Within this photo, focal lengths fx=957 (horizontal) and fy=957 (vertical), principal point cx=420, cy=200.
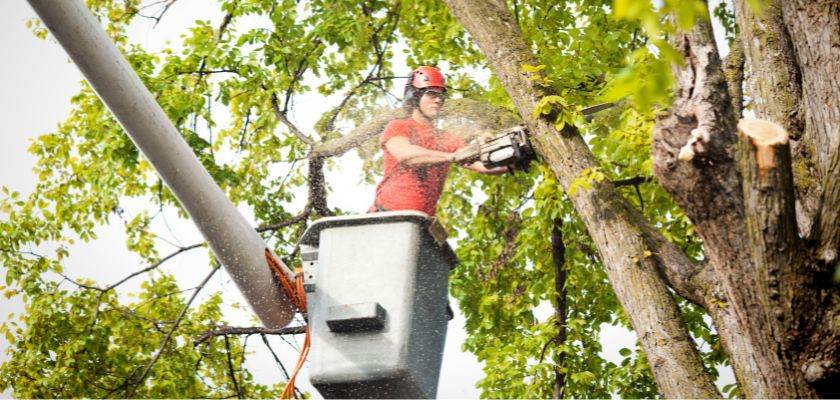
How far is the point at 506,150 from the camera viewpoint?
4.63m

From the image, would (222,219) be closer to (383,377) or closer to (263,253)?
(263,253)

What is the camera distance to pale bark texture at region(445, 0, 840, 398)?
10.3 feet

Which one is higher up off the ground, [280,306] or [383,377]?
[280,306]

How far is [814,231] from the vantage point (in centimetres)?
325

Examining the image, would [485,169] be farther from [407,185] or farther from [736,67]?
[736,67]

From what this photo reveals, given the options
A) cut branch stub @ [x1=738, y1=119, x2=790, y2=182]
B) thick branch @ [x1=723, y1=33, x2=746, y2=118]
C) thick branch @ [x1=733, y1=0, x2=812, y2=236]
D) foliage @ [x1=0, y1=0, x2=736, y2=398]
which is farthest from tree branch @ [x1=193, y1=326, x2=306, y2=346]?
cut branch stub @ [x1=738, y1=119, x2=790, y2=182]

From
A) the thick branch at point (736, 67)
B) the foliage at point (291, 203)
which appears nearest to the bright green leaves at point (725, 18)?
the foliage at point (291, 203)

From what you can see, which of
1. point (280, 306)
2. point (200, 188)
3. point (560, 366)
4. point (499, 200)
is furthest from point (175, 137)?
point (499, 200)

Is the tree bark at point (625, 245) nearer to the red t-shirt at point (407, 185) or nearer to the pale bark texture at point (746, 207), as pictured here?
the pale bark texture at point (746, 207)

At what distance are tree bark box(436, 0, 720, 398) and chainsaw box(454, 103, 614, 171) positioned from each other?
116 millimetres

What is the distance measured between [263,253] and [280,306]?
0.28m

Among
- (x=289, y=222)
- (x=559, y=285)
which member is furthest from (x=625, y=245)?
(x=289, y=222)

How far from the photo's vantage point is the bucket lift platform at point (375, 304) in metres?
3.85

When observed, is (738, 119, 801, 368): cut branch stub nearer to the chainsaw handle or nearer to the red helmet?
the chainsaw handle
